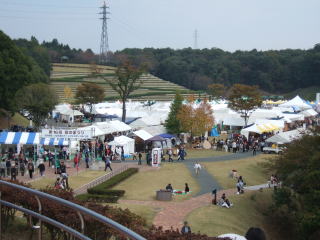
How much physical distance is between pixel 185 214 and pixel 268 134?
79.9ft

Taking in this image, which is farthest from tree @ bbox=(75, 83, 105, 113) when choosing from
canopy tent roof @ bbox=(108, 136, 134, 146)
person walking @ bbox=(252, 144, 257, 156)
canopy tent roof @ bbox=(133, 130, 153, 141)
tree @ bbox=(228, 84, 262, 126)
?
person walking @ bbox=(252, 144, 257, 156)

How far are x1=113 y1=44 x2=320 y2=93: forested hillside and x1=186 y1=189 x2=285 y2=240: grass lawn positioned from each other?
92718 mm

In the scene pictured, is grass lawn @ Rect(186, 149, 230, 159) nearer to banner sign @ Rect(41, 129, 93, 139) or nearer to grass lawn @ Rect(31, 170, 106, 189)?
grass lawn @ Rect(31, 170, 106, 189)

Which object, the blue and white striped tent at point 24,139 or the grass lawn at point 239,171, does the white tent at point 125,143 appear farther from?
the blue and white striped tent at point 24,139

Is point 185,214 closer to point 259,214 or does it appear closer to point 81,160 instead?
point 259,214

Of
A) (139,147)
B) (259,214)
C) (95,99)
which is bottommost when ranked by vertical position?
(259,214)

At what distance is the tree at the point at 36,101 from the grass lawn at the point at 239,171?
52.5ft

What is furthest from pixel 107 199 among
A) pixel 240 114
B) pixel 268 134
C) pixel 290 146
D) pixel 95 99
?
pixel 95 99

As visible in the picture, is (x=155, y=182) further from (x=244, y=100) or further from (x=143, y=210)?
(x=244, y=100)

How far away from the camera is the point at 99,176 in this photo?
2481cm

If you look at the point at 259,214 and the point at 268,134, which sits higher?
the point at 268,134

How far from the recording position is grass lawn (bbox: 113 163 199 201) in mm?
21531

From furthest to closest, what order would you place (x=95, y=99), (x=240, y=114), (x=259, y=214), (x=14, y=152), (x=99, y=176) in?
(x=95, y=99) < (x=240, y=114) < (x=14, y=152) < (x=99, y=176) < (x=259, y=214)

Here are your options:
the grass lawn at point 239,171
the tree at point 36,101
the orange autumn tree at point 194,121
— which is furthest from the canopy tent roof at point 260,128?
the tree at point 36,101
